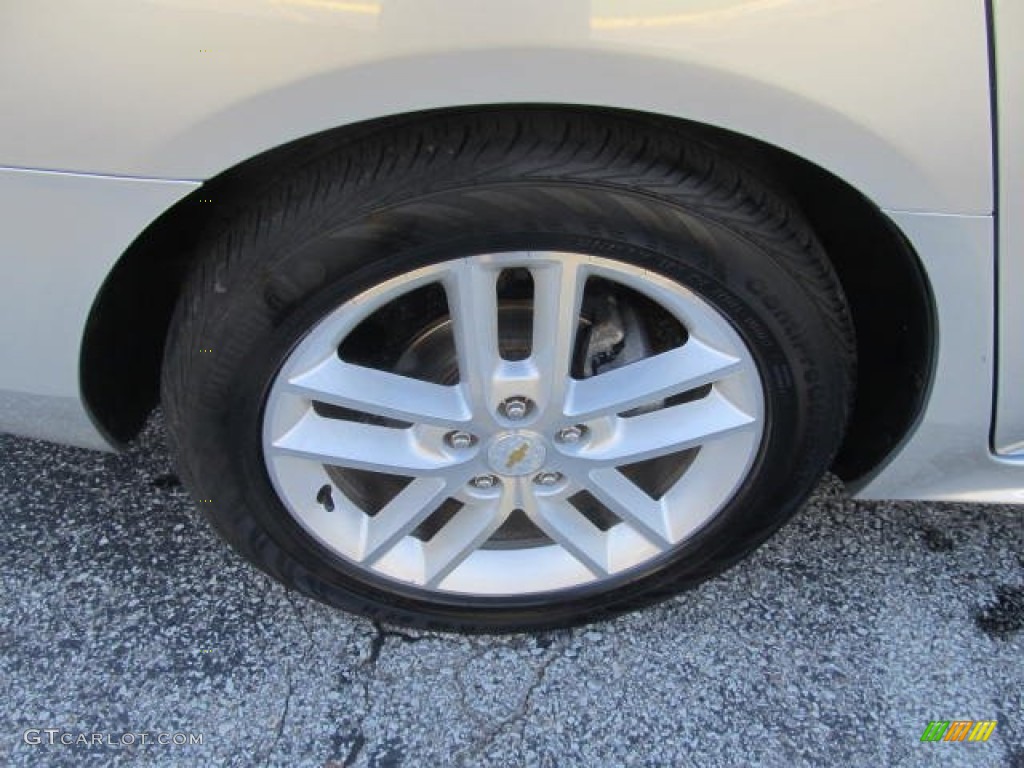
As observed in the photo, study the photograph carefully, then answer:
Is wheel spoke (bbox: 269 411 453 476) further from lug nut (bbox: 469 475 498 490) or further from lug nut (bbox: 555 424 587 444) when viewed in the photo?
lug nut (bbox: 555 424 587 444)

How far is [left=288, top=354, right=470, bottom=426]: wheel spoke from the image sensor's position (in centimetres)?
147

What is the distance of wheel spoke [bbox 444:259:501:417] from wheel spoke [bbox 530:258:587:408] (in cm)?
6

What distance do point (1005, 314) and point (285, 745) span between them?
1384 millimetres

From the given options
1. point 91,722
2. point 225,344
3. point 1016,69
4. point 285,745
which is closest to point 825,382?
point 1016,69

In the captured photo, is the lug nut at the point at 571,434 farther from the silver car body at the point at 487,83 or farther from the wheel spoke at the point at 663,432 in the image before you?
the silver car body at the point at 487,83

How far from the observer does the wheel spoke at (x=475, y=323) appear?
1392mm

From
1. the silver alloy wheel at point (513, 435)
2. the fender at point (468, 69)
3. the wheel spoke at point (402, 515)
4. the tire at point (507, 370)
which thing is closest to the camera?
the fender at point (468, 69)

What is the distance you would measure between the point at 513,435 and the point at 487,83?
0.59 meters

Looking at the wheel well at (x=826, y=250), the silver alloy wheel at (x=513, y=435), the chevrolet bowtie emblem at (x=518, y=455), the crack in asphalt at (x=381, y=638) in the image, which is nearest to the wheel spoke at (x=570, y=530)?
the silver alloy wheel at (x=513, y=435)

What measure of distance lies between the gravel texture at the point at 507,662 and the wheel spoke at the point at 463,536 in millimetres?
212

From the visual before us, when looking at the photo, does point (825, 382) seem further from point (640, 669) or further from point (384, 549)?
point (384, 549)

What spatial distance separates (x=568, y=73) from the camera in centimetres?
120

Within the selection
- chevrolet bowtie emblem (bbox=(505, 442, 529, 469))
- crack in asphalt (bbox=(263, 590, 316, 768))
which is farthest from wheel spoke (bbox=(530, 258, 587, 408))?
crack in asphalt (bbox=(263, 590, 316, 768))

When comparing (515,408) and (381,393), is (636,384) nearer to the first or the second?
(515,408)
